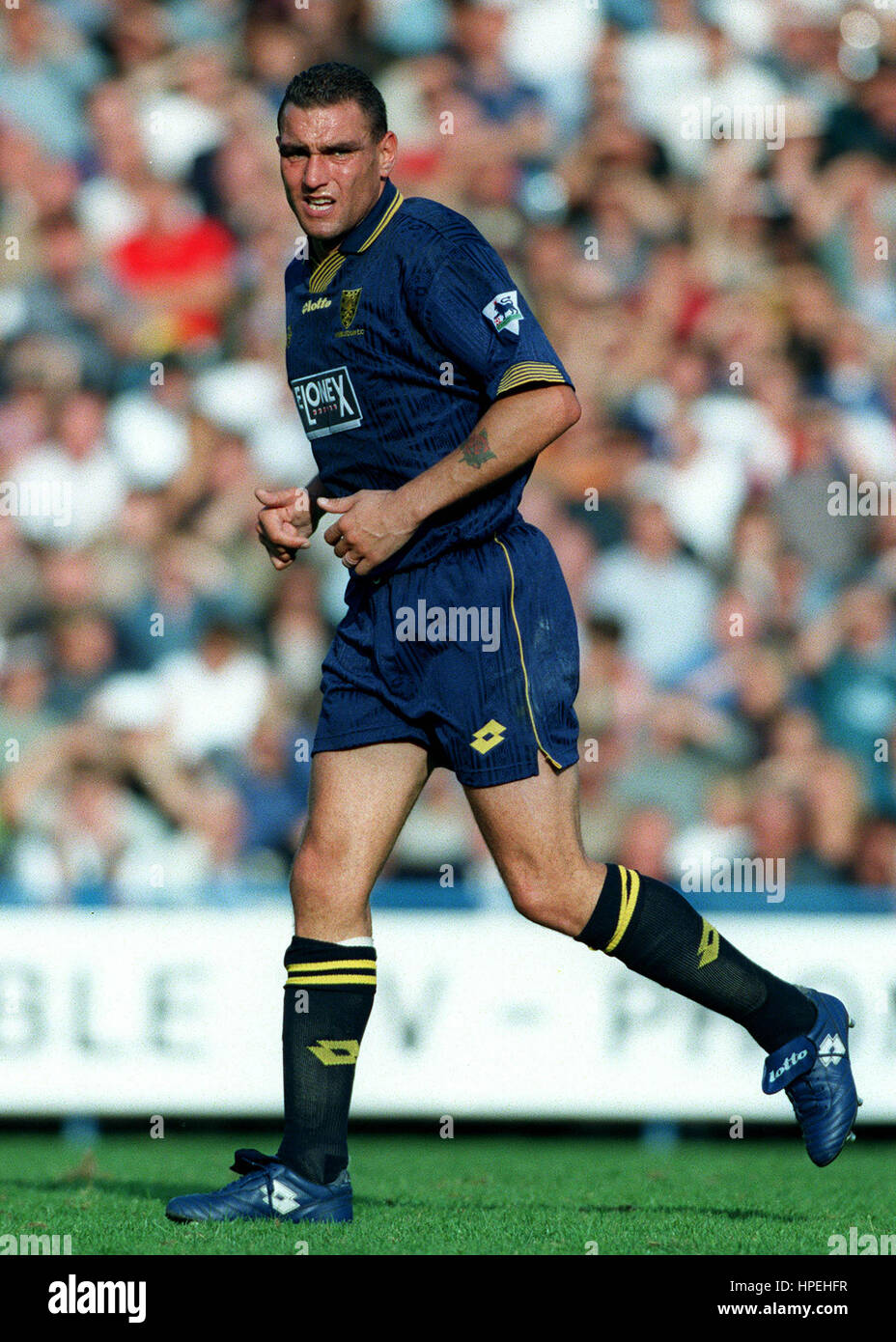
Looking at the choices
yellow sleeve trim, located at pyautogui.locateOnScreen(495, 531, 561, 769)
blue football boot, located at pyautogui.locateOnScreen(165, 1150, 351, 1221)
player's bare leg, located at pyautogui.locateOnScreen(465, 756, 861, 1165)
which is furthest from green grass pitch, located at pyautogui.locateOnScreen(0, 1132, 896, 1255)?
yellow sleeve trim, located at pyautogui.locateOnScreen(495, 531, 561, 769)

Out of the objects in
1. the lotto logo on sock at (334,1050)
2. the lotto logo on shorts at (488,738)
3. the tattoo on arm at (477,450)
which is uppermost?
the tattoo on arm at (477,450)

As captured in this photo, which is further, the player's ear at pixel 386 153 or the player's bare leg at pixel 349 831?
the player's ear at pixel 386 153

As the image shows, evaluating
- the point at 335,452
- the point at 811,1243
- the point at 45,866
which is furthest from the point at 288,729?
the point at 811,1243

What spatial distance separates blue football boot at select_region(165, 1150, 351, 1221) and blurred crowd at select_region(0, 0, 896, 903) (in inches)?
114

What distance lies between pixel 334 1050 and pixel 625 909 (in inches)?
28.0

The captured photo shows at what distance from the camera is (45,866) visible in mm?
7602

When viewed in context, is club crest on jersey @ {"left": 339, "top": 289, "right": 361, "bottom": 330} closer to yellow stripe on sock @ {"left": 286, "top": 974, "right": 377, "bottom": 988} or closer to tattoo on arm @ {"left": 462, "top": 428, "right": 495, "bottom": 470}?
tattoo on arm @ {"left": 462, "top": 428, "right": 495, "bottom": 470}

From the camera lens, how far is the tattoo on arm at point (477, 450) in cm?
381

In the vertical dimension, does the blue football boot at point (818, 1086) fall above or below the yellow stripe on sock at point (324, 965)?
below

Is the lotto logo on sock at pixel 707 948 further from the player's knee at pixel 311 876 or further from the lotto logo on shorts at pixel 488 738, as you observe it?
the player's knee at pixel 311 876

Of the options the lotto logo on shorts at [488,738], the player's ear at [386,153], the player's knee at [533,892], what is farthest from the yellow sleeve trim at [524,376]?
the player's knee at [533,892]

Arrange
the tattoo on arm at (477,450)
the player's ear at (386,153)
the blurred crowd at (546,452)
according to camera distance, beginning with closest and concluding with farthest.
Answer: the tattoo on arm at (477,450) → the player's ear at (386,153) → the blurred crowd at (546,452)
